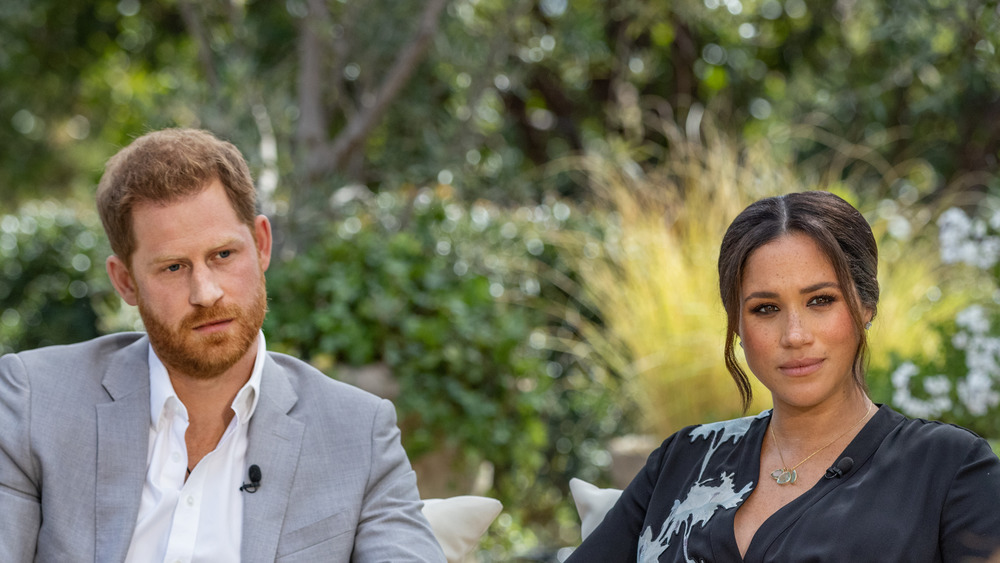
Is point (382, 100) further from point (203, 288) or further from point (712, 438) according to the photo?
point (712, 438)

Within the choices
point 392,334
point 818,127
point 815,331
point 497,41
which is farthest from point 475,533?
point 818,127

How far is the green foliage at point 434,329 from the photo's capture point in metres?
3.64

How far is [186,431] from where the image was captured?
6.66 feet

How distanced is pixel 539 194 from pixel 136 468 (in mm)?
4349

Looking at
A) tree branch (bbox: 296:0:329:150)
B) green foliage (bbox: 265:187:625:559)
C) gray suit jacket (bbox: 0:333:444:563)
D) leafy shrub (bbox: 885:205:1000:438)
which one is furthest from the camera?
→ tree branch (bbox: 296:0:329:150)

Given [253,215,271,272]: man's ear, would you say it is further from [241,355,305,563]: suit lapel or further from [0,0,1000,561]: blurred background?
[0,0,1000,561]: blurred background

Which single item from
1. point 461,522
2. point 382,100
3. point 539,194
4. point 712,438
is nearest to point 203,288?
point 461,522

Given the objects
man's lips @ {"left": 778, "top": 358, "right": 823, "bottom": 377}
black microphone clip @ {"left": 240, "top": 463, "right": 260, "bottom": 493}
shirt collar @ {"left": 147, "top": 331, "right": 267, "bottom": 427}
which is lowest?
black microphone clip @ {"left": 240, "top": 463, "right": 260, "bottom": 493}

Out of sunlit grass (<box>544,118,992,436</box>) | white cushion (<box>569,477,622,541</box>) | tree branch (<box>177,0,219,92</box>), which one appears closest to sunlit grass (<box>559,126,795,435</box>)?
sunlit grass (<box>544,118,992,436</box>)

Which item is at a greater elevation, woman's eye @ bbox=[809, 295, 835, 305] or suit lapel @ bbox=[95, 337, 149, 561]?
woman's eye @ bbox=[809, 295, 835, 305]

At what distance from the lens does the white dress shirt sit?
1917 mm

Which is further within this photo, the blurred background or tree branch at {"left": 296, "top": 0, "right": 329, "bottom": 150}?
tree branch at {"left": 296, "top": 0, "right": 329, "bottom": 150}

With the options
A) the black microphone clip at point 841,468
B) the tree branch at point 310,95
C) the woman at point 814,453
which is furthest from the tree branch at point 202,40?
the black microphone clip at point 841,468

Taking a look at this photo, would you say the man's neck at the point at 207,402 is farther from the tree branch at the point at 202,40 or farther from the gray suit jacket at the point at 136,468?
the tree branch at the point at 202,40
